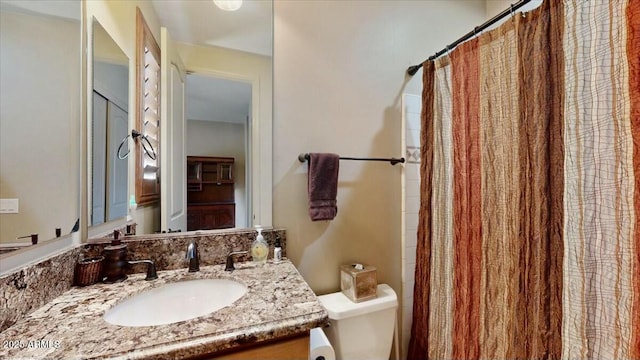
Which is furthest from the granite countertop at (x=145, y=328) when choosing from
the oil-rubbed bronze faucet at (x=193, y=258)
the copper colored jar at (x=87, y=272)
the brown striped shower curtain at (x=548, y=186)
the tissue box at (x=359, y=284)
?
the brown striped shower curtain at (x=548, y=186)

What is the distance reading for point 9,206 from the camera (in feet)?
2.27

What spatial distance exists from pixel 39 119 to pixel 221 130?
57 centimetres

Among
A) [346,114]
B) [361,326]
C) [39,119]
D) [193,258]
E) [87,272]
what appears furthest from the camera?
[346,114]

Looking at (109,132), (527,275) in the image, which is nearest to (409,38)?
(527,275)

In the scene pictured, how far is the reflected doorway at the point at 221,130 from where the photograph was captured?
3.74 feet

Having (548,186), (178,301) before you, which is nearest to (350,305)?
(178,301)

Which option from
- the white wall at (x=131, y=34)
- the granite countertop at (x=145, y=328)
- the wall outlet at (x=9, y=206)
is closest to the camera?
the granite countertop at (x=145, y=328)

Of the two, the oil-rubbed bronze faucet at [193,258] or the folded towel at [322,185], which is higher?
the folded towel at [322,185]

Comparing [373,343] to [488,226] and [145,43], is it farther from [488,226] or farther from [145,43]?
[145,43]

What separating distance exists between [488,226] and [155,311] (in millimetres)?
1280

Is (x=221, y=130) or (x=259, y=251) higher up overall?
(x=221, y=130)

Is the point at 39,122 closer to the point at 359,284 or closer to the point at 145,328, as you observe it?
the point at 145,328

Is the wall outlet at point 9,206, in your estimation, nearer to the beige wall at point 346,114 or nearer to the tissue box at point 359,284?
the beige wall at point 346,114

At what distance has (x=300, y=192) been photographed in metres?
1.27
